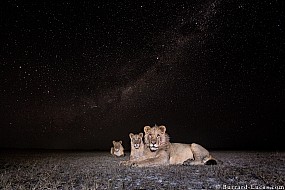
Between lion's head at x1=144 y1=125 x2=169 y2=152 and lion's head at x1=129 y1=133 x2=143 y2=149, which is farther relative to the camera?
lion's head at x1=129 y1=133 x2=143 y2=149

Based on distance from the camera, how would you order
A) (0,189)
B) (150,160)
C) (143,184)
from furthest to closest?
(150,160), (143,184), (0,189)

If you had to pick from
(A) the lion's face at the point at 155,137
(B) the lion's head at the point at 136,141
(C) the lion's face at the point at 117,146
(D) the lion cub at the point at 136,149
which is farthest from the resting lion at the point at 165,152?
(C) the lion's face at the point at 117,146

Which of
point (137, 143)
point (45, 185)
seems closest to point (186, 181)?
point (45, 185)

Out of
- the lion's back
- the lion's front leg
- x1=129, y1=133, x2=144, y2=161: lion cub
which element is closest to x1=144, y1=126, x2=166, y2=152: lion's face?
the lion's front leg

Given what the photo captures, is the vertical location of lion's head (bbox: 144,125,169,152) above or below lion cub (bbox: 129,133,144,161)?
above

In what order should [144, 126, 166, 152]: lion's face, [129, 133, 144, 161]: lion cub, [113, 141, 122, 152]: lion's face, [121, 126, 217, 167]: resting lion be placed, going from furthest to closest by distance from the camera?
[113, 141, 122, 152]: lion's face
[129, 133, 144, 161]: lion cub
[144, 126, 166, 152]: lion's face
[121, 126, 217, 167]: resting lion

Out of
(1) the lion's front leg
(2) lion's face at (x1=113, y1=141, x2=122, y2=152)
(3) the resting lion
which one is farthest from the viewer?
(2) lion's face at (x1=113, y1=141, x2=122, y2=152)

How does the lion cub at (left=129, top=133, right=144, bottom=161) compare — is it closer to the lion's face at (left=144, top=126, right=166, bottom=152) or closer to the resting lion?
the resting lion

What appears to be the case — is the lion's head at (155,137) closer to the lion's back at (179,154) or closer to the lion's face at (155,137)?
the lion's face at (155,137)

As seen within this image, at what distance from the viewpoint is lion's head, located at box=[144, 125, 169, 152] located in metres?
15.4

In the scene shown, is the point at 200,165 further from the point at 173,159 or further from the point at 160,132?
the point at 160,132

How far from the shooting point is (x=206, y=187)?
914 centimetres

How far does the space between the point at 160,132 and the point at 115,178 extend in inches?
202

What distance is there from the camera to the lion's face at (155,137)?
50.3ft
